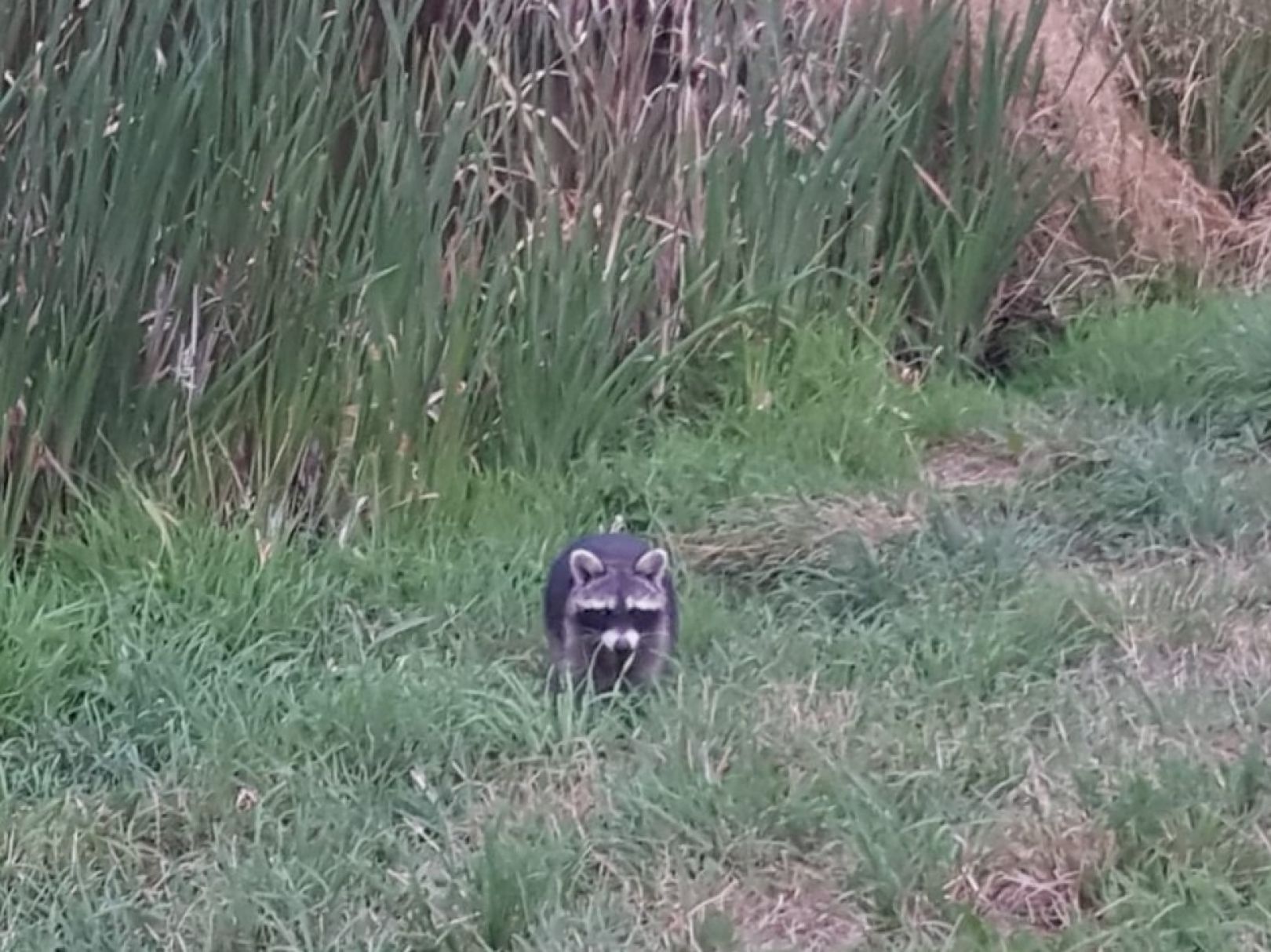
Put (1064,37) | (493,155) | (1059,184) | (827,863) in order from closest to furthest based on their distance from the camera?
(827,863) < (493,155) < (1059,184) < (1064,37)

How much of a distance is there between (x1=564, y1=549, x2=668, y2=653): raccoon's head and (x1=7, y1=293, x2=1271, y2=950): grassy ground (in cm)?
13

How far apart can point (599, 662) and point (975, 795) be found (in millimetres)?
789

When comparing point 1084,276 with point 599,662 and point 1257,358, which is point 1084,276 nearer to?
point 1257,358

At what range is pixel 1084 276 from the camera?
255 inches

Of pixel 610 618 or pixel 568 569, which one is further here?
pixel 568 569

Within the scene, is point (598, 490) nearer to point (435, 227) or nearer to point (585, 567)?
point (435, 227)

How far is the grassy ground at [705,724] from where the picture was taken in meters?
3.10

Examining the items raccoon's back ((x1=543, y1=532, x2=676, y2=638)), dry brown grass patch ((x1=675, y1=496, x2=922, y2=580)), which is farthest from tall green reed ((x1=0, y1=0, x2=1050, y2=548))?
raccoon's back ((x1=543, y1=532, x2=676, y2=638))

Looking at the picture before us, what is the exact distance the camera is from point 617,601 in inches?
149

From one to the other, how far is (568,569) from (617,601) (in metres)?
0.21

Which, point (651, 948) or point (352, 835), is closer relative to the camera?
point (651, 948)

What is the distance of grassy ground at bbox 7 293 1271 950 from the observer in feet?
10.2

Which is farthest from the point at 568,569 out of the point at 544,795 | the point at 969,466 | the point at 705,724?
→ the point at 969,466

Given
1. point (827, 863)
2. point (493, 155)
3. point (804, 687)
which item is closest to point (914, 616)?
point (804, 687)
